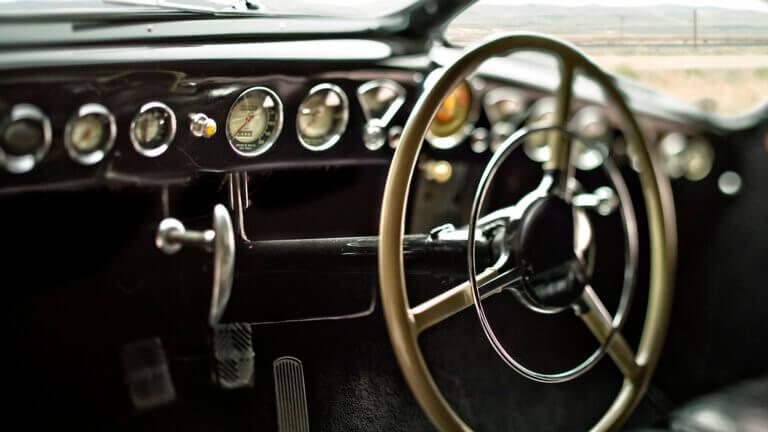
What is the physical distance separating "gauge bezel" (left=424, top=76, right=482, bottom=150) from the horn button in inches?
10.4

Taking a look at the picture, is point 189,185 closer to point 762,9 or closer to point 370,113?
point 370,113

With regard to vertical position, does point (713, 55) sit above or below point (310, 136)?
above

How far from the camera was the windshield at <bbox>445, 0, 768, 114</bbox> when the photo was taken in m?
1.46

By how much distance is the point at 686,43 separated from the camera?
1.57 metres

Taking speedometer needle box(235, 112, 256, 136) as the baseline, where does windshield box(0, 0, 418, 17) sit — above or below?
above

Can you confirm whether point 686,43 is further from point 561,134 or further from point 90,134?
point 90,134

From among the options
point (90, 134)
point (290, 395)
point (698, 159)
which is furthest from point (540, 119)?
point (90, 134)

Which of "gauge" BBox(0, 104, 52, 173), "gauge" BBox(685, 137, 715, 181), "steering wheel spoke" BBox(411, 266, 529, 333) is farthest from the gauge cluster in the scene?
"gauge" BBox(685, 137, 715, 181)

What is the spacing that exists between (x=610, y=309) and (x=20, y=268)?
102 cm

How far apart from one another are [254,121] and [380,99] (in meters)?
0.25

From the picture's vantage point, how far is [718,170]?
1.67 metres

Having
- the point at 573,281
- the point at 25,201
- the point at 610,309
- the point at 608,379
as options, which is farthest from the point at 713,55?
the point at 25,201

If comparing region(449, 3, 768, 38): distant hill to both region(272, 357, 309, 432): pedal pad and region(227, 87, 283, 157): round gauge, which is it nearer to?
region(227, 87, 283, 157): round gauge

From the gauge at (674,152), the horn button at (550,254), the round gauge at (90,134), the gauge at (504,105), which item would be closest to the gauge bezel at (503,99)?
the gauge at (504,105)
